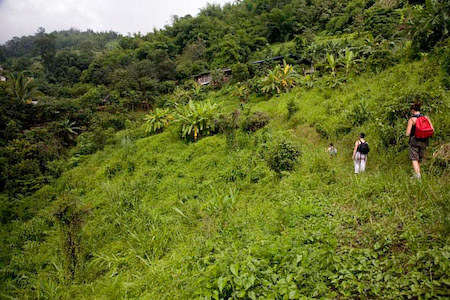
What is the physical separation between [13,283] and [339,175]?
7.22m

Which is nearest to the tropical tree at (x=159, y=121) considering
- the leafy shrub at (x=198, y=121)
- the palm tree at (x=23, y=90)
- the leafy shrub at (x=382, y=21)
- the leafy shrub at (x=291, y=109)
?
the leafy shrub at (x=198, y=121)

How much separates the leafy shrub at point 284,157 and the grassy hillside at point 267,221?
23cm

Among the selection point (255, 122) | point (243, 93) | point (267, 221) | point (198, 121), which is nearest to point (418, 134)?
point (267, 221)

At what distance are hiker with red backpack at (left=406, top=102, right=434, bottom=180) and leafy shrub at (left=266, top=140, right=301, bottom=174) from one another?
2231 mm

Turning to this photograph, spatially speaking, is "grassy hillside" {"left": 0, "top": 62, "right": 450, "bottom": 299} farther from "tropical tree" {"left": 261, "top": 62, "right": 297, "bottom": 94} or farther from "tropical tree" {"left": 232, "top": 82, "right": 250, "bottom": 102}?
"tropical tree" {"left": 232, "top": 82, "right": 250, "bottom": 102}

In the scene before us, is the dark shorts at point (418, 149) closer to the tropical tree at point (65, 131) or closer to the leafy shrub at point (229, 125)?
the leafy shrub at point (229, 125)

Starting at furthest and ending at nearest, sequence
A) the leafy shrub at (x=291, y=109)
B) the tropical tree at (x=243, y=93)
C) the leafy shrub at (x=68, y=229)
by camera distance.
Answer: the tropical tree at (x=243, y=93)
the leafy shrub at (x=291, y=109)
the leafy shrub at (x=68, y=229)

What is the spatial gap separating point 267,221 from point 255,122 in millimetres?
5761

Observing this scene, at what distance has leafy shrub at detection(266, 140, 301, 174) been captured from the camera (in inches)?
229

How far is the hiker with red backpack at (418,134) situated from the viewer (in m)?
4.18

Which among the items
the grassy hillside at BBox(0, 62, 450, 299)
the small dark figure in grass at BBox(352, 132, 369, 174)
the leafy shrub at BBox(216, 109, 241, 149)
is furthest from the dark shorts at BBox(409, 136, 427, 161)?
the leafy shrub at BBox(216, 109, 241, 149)

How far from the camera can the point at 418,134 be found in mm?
4238

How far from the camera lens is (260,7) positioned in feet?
124

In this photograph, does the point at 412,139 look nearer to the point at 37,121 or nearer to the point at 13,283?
the point at 13,283
